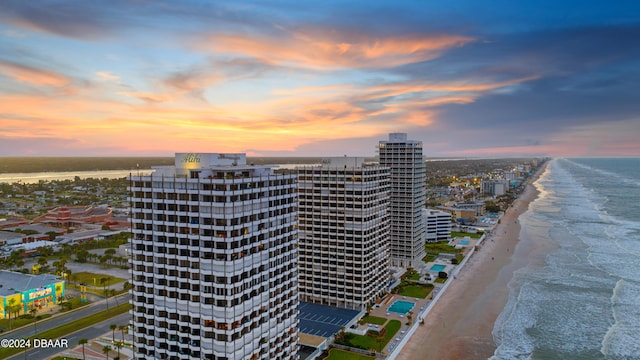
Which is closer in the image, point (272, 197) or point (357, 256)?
point (272, 197)

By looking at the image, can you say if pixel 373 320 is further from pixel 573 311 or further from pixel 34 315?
pixel 34 315

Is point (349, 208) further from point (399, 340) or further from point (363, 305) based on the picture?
point (399, 340)

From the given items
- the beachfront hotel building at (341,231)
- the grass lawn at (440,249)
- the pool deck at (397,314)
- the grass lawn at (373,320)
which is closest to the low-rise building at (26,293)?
the beachfront hotel building at (341,231)

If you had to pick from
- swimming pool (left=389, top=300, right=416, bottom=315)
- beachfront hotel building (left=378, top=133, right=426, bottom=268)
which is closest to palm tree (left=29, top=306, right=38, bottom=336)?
swimming pool (left=389, top=300, right=416, bottom=315)

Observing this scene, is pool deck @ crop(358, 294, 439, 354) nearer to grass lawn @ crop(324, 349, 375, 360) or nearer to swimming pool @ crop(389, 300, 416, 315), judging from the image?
swimming pool @ crop(389, 300, 416, 315)

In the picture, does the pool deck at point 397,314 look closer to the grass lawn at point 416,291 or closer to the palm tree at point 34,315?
the grass lawn at point 416,291

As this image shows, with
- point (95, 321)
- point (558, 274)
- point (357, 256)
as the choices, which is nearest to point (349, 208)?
point (357, 256)
